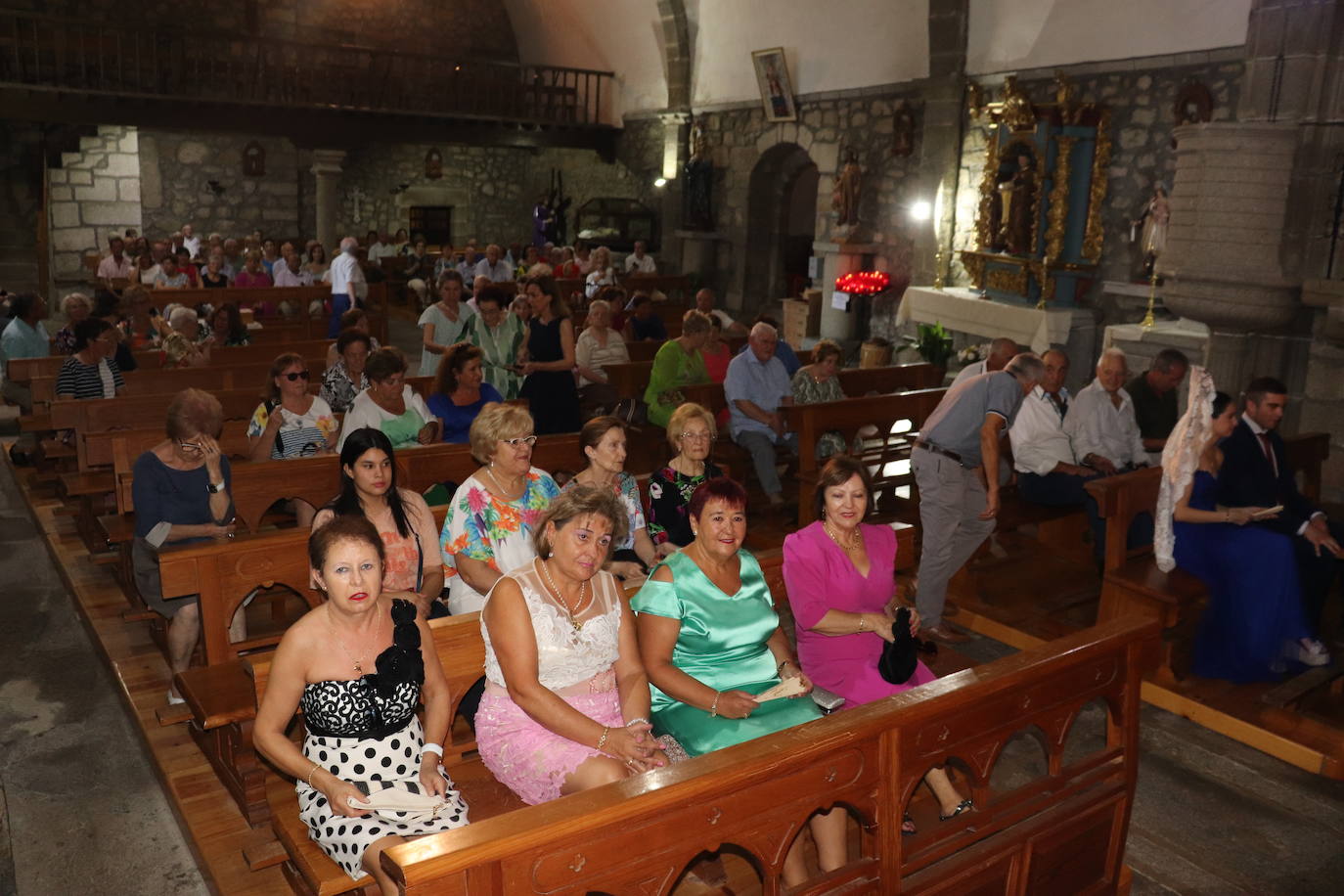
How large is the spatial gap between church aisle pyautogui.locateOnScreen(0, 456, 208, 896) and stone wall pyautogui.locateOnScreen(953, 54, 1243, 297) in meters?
8.68

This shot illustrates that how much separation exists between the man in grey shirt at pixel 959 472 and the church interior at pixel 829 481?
0.02m

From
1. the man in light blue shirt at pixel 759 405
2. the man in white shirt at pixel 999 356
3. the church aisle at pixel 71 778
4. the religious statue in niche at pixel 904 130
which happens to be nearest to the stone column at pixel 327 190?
the religious statue in niche at pixel 904 130

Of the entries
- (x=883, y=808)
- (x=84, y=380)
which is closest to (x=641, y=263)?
(x=84, y=380)

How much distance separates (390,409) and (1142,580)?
10.9ft

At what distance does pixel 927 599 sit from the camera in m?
4.88

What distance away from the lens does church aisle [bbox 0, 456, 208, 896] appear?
3.16 metres

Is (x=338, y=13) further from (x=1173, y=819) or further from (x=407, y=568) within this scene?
(x=1173, y=819)

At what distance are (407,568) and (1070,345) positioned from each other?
7.98m

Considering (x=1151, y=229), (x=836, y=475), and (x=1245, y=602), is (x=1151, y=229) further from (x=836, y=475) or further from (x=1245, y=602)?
(x=836, y=475)

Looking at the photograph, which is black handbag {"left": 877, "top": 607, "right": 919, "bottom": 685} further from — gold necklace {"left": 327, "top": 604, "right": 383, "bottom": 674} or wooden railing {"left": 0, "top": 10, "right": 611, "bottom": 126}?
wooden railing {"left": 0, "top": 10, "right": 611, "bottom": 126}

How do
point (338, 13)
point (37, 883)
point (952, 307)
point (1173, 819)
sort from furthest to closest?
point (338, 13), point (952, 307), point (1173, 819), point (37, 883)

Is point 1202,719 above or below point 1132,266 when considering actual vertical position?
below

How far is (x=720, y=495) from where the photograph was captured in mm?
3090

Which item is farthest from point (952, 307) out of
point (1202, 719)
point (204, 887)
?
point (204, 887)
